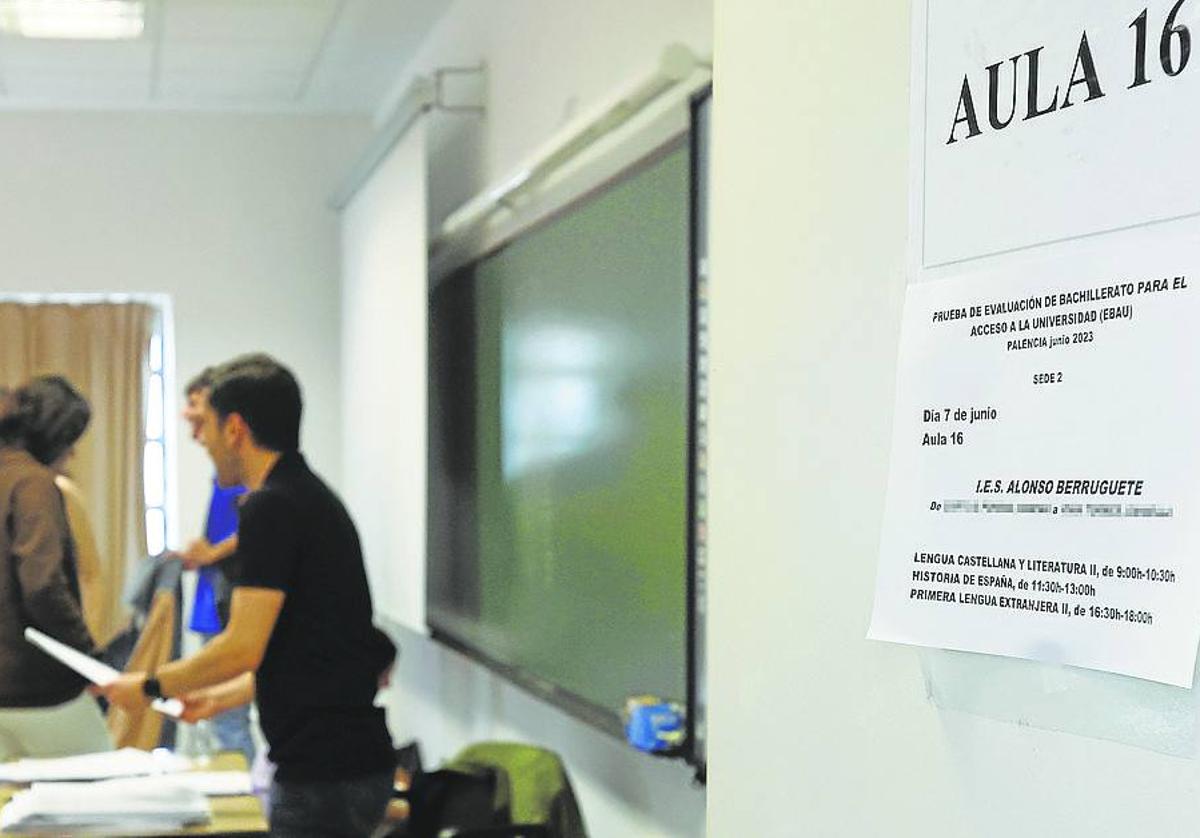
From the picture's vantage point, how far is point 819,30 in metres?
0.77

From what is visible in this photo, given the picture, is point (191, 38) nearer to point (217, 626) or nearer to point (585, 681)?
point (217, 626)

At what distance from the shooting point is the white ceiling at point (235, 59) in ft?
16.2

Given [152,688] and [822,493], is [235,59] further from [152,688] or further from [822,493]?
[822,493]

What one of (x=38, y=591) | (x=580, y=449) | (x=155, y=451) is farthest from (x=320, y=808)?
(x=155, y=451)

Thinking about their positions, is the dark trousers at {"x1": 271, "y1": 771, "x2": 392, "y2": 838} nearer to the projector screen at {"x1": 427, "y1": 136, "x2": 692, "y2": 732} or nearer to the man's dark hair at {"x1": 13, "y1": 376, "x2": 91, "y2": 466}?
the projector screen at {"x1": 427, "y1": 136, "x2": 692, "y2": 732}

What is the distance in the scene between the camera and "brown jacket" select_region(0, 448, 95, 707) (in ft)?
12.6

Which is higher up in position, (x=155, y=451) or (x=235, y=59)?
(x=235, y=59)

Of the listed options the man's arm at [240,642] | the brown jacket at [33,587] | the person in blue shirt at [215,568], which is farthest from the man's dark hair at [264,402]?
the person in blue shirt at [215,568]

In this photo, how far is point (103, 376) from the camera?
6617 millimetres

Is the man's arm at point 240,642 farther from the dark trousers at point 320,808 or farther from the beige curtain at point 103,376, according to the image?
the beige curtain at point 103,376

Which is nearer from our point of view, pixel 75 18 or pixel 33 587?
pixel 33 587

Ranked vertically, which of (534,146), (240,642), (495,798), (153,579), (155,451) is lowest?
(495,798)

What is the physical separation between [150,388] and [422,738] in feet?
7.11

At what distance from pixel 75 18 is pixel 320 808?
309cm
